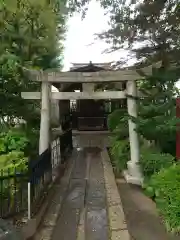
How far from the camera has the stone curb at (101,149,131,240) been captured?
543 cm

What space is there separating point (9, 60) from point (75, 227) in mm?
5249

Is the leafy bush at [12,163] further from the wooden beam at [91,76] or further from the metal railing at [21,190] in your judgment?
the wooden beam at [91,76]

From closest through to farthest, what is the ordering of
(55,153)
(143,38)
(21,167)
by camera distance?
(21,167)
(143,38)
(55,153)

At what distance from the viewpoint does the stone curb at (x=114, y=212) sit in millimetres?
5426

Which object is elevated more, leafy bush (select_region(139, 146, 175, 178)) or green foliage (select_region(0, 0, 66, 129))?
green foliage (select_region(0, 0, 66, 129))

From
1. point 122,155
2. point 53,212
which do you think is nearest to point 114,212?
point 53,212

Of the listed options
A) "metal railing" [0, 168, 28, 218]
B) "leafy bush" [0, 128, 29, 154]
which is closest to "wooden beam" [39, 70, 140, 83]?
"leafy bush" [0, 128, 29, 154]

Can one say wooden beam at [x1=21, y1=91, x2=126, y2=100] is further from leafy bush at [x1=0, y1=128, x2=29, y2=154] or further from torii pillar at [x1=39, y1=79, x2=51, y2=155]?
leafy bush at [x1=0, y1=128, x2=29, y2=154]

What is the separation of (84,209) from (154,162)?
91.1 inches

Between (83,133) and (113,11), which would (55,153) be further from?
(83,133)

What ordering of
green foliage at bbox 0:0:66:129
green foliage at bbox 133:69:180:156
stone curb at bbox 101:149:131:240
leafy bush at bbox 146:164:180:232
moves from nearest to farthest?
leafy bush at bbox 146:164:180:232, stone curb at bbox 101:149:131:240, green foliage at bbox 133:69:180:156, green foliage at bbox 0:0:66:129

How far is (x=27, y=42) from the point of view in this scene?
12.6 m

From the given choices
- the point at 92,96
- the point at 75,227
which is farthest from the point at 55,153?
the point at 75,227

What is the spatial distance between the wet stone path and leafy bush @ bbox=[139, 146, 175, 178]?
1.27 m
